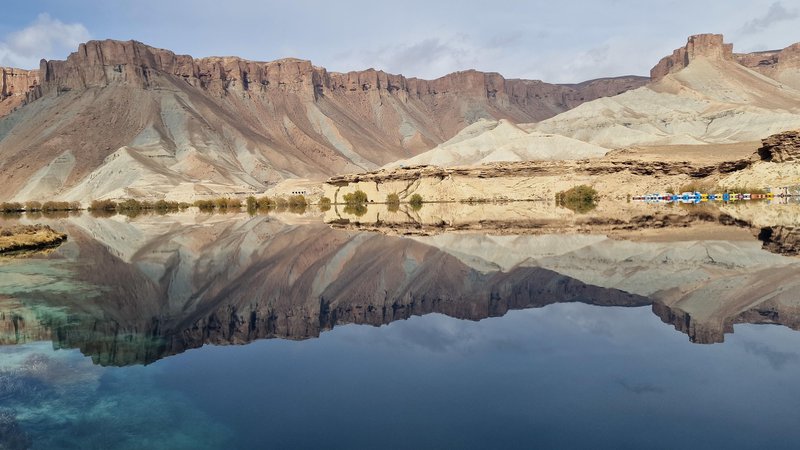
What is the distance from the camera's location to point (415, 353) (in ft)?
36.2

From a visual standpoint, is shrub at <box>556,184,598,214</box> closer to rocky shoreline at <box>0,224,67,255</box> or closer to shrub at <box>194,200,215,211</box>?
shrub at <box>194,200,215,211</box>

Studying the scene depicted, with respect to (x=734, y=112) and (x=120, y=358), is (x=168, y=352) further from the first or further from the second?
(x=734, y=112)

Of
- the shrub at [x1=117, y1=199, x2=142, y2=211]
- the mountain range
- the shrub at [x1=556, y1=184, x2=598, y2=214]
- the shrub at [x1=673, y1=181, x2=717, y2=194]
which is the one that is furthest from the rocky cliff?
the shrub at [x1=673, y1=181, x2=717, y2=194]

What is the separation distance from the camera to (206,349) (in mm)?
11797

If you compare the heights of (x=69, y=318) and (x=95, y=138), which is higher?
(x=95, y=138)

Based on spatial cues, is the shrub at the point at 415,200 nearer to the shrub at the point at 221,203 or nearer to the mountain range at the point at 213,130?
the shrub at the point at 221,203

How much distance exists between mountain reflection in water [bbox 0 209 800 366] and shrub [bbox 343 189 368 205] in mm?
61796

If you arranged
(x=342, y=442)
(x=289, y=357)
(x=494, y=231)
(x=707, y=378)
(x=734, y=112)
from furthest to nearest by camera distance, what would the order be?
(x=734, y=112) < (x=494, y=231) < (x=289, y=357) < (x=707, y=378) < (x=342, y=442)

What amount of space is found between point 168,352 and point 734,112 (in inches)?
6592

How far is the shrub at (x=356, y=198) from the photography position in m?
91.2

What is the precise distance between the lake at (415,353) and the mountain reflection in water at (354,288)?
96 millimetres

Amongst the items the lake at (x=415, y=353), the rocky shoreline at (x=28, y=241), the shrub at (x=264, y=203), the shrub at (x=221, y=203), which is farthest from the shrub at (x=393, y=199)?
the lake at (x=415, y=353)

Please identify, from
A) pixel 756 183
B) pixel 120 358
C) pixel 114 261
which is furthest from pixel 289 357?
pixel 756 183

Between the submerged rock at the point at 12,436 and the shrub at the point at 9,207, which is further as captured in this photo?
the shrub at the point at 9,207
